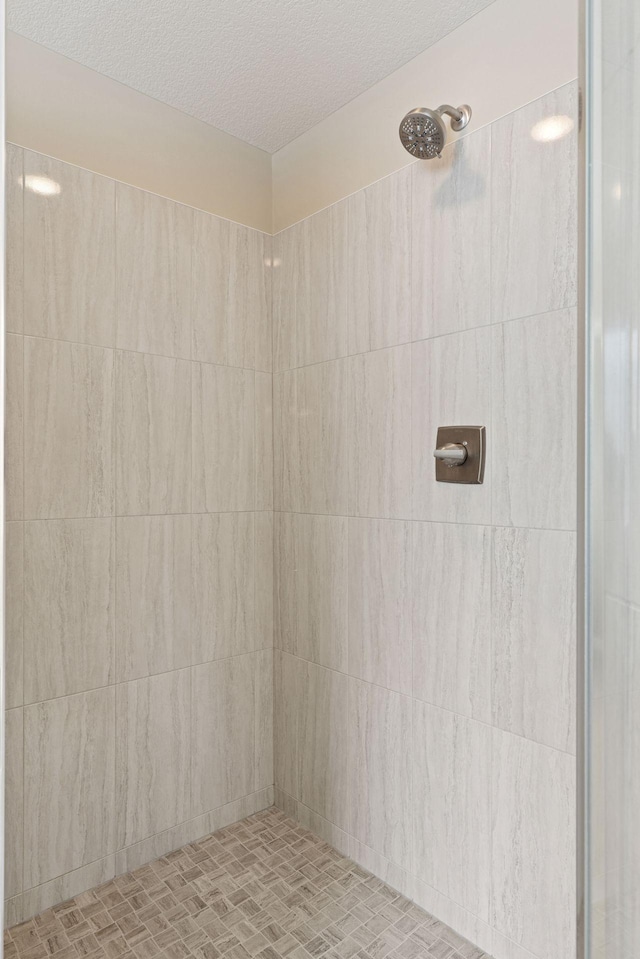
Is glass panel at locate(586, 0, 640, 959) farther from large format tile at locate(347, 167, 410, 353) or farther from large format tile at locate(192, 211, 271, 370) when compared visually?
large format tile at locate(192, 211, 271, 370)

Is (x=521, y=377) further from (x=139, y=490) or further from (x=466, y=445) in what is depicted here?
(x=139, y=490)

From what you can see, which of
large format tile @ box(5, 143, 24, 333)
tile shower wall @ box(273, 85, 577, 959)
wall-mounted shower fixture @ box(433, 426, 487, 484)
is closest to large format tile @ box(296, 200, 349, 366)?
tile shower wall @ box(273, 85, 577, 959)

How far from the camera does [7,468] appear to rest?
1.52 m

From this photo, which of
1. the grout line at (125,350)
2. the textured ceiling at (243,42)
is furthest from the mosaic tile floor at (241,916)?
the textured ceiling at (243,42)

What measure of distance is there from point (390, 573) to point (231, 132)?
155 centimetres

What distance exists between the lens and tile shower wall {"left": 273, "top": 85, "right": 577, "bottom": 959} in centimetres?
131

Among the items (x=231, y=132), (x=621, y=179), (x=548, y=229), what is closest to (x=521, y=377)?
(x=548, y=229)

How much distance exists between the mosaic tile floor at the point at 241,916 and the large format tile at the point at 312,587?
0.59 meters

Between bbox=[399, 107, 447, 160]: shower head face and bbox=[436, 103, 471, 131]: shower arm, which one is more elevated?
bbox=[436, 103, 471, 131]: shower arm

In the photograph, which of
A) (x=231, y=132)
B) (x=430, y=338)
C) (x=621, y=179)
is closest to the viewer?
(x=621, y=179)

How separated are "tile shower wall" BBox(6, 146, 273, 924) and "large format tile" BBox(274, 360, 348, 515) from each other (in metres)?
0.07

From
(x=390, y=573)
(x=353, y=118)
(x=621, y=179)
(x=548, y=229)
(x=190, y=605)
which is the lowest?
(x=190, y=605)

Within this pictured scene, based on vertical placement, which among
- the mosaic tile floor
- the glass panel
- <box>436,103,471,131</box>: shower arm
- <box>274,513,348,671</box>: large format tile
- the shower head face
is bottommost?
the mosaic tile floor

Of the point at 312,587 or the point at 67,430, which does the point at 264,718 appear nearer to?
the point at 312,587
